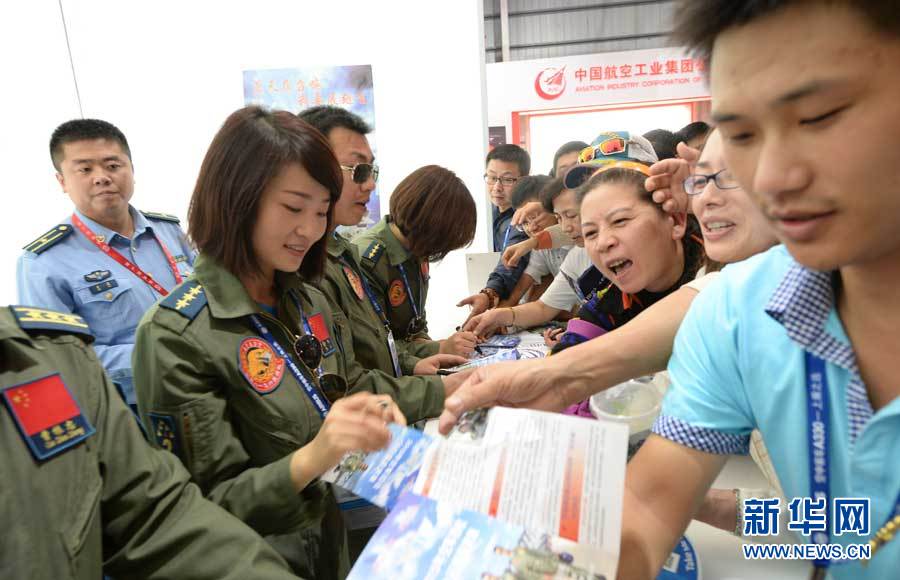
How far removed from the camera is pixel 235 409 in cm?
119

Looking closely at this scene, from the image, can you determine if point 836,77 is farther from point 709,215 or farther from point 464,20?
point 464,20

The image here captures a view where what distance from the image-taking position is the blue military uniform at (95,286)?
2.33 metres

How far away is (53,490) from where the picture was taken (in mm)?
786

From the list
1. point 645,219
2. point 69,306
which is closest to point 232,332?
point 645,219

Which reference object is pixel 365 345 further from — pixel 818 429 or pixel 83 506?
pixel 818 429

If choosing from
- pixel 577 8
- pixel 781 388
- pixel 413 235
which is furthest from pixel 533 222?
pixel 577 8

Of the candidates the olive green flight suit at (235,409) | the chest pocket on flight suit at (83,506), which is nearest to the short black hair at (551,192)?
the olive green flight suit at (235,409)

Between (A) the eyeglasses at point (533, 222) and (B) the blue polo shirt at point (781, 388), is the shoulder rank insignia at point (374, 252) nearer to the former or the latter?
(A) the eyeglasses at point (533, 222)

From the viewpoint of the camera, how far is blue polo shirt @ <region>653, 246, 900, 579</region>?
1.99 feet

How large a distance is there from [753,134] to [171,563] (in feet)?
3.46

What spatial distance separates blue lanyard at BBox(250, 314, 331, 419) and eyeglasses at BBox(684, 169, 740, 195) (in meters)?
1.06

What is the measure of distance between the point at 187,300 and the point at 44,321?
1.01 feet

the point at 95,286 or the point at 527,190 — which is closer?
the point at 95,286

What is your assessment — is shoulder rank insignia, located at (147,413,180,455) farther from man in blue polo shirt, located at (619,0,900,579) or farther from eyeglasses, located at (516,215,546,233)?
eyeglasses, located at (516,215,546,233)
